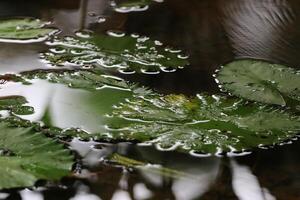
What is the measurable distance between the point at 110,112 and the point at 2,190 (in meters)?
0.18

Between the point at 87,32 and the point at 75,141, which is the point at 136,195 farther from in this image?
the point at 87,32

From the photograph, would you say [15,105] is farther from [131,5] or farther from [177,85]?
[131,5]

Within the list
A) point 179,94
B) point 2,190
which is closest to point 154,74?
point 179,94

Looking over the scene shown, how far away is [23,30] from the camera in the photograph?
0.89 meters

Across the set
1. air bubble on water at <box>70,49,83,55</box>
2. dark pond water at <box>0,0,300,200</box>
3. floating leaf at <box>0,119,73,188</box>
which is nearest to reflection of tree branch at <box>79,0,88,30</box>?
dark pond water at <box>0,0,300,200</box>

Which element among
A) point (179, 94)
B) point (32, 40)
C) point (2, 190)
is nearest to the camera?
point (2, 190)

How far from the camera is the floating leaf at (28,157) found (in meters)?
0.54

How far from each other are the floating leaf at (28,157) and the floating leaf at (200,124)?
0.24 feet

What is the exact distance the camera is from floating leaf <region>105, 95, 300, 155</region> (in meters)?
0.62

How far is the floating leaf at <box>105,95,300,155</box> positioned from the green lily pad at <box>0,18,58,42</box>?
0.27 meters

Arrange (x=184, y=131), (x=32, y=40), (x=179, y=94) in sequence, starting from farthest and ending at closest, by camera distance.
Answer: (x=32, y=40) < (x=179, y=94) < (x=184, y=131)

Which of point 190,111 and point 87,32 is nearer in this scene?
→ point 190,111

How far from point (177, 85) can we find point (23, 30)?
0.30 metres

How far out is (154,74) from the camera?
79 cm
